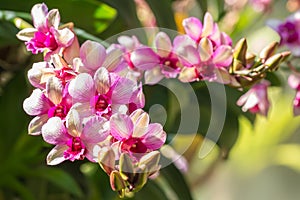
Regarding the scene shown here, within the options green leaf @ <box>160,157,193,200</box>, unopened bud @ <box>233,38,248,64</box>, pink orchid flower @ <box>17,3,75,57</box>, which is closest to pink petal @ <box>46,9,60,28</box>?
pink orchid flower @ <box>17,3,75,57</box>

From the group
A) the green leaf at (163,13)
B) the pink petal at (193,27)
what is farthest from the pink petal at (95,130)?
the green leaf at (163,13)

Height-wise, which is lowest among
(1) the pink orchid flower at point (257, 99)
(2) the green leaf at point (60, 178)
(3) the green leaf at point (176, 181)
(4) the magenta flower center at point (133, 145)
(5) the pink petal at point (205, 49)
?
(2) the green leaf at point (60, 178)

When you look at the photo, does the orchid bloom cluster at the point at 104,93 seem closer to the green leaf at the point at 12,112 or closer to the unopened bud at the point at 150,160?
the unopened bud at the point at 150,160

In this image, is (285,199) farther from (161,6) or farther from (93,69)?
(93,69)

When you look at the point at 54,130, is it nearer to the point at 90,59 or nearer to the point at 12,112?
the point at 90,59

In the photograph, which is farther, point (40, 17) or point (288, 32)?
point (288, 32)

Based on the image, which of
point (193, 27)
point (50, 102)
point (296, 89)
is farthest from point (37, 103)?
point (296, 89)

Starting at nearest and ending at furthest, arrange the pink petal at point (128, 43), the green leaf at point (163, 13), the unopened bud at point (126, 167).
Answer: the unopened bud at point (126, 167), the pink petal at point (128, 43), the green leaf at point (163, 13)

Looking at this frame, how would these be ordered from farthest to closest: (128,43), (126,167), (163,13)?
(163,13), (128,43), (126,167)
